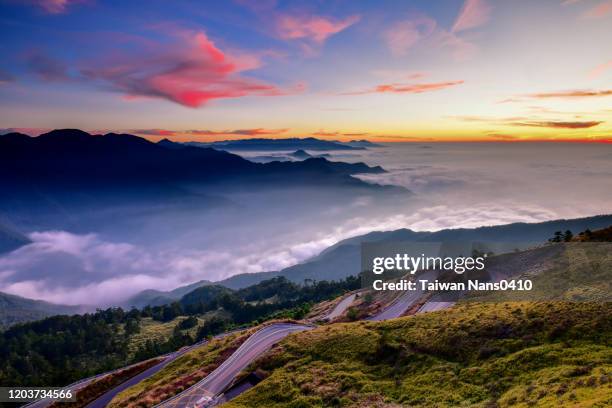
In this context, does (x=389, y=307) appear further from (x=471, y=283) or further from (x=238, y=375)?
(x=238, y=375)

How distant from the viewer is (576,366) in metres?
33.6

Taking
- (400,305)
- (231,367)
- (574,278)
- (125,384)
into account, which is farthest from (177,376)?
(574,278)

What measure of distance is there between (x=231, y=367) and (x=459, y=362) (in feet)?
109

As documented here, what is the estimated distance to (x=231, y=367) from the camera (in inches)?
2440

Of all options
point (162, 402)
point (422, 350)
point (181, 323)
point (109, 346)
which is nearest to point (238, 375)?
point (162, 402)

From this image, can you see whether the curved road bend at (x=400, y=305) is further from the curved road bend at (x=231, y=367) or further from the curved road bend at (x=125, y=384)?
the curved road bend at (x=125, y=384)

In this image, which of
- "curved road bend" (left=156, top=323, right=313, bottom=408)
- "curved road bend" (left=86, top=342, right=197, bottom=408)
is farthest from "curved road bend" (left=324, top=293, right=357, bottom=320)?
"curved road bend" (left=86, top=342, right=197, bottom=408)

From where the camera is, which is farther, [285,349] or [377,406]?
[285,349]

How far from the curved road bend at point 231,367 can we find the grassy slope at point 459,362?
6.76 meters

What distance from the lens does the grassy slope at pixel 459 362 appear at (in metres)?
32.9

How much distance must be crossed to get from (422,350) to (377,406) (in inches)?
420

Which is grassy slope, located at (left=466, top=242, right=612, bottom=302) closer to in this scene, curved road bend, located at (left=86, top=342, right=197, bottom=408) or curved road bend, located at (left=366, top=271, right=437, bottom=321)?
curved road bend, located at (left=366, top=271, right=437, bottom=321)

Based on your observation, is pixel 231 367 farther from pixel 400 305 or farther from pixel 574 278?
pixel 574 278

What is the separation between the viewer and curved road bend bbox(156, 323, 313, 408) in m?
55.6
